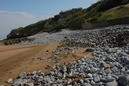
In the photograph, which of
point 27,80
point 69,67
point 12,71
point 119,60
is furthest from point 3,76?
point 119,60

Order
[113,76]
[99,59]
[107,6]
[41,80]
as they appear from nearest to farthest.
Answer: [113,76]
[41,80]
[99,59]
[107,6]

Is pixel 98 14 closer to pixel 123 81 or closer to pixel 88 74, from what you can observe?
pixel 88 74

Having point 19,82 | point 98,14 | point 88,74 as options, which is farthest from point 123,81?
point 98,14

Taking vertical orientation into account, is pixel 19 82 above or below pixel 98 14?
below

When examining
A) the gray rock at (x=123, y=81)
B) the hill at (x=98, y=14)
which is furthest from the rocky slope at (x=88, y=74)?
the hill at (x=98, y=14)

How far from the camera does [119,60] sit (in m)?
15.2

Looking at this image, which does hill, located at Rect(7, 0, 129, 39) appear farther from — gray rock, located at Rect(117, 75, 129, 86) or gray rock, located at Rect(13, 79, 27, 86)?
gray rock, located at Rect(117, 75, 129, 86)

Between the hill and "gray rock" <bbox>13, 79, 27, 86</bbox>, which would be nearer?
"gray rock" <bbox>13, 79, 27, 86</bbox>

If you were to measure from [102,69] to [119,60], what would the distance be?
58.5 inches

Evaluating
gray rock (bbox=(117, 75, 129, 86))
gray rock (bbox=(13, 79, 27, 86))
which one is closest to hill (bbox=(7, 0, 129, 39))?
gray rock (bbox=(13, 79, 27, 86))

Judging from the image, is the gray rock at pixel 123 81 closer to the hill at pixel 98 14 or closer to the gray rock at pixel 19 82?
the gray rock at pixel 19 82

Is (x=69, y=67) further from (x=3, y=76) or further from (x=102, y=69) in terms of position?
(x=3, y=76)

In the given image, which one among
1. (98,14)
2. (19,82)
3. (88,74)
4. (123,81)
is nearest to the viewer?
(123,81)

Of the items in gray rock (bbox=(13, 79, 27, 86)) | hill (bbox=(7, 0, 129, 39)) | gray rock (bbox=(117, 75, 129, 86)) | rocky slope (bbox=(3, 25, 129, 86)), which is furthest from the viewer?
hill (bbox=(7, 0, 129, 39))
